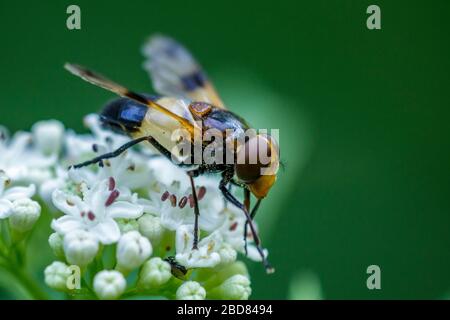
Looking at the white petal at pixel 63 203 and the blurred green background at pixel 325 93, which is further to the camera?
the blurred green background at pixel 325 93

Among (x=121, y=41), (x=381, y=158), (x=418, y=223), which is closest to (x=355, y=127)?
(x=381, y=158)

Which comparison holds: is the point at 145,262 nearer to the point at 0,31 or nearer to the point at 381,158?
the point at 381,158

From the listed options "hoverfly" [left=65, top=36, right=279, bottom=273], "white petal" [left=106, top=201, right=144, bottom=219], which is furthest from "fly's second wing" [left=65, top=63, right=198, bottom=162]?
"white petal" [left=106, top=201, right=144, bottom=219]

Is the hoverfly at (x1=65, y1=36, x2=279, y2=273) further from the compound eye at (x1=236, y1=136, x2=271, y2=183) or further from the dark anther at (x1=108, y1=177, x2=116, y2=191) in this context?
the dark anther at (x1=108, y1=177, x2=116, y2=191)

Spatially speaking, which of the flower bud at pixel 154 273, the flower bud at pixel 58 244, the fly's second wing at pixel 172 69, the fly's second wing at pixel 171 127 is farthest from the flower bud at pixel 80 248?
the fly's second wing at pixel 172 69

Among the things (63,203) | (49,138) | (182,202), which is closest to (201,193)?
(182,202)

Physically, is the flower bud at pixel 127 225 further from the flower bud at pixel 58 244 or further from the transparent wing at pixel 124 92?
the transparent wing at pixel 124 92
